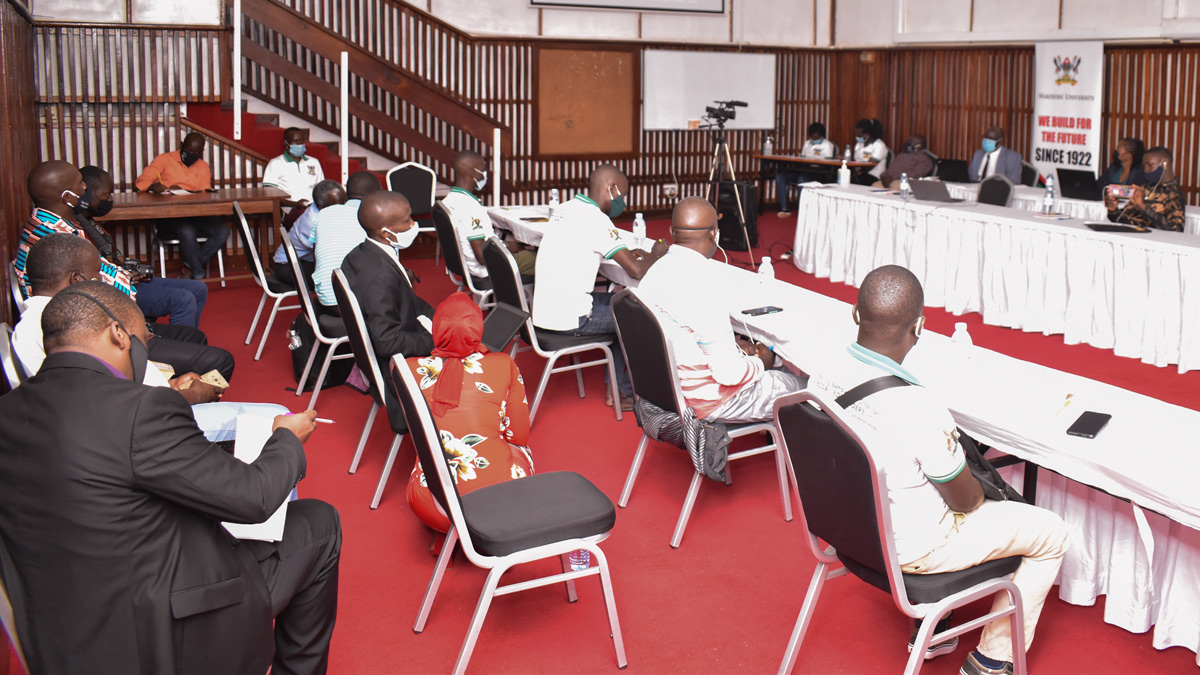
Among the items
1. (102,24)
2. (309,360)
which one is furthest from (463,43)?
(309,360)

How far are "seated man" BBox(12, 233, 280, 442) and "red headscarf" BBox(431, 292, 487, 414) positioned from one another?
1.62ft

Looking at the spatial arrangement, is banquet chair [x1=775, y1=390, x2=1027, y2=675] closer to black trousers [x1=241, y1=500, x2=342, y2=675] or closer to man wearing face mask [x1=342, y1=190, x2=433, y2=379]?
black trousers [x1=241, y1=500, x2=342, y2=675]

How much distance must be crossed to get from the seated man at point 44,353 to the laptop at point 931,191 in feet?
18.7

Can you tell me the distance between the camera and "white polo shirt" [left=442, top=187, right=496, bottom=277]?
19.0 ft

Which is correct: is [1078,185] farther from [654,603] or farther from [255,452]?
[255,452]

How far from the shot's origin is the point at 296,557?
223 centimetres

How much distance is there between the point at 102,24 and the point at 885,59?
28.8 feet

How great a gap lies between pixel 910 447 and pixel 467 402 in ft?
4.39

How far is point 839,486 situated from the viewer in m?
2.18

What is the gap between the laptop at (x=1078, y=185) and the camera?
24.7 feet

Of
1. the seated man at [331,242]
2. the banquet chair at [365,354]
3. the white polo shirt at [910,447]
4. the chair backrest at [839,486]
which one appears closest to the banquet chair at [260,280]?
the seated man at [331,242]

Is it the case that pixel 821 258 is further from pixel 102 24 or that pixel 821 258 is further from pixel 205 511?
pixel 205 511

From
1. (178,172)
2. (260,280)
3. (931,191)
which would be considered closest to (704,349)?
(260,280)

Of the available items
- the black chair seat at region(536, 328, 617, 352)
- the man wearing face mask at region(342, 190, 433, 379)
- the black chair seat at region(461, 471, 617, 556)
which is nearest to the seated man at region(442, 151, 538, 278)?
the black chair seat at region(536, 328, 617, 352)
